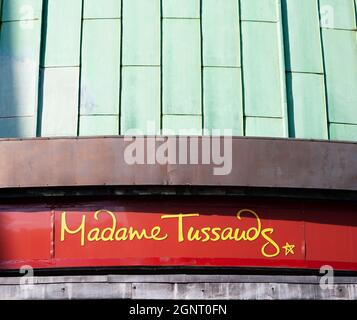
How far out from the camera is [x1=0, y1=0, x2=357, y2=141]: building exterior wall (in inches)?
532

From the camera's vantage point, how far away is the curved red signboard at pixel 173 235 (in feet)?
41.2

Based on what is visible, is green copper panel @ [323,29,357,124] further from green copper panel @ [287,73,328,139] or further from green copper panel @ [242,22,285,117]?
green copper panel @ [242,22,285,117]

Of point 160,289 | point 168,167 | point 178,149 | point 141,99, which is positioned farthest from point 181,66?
point 160,289

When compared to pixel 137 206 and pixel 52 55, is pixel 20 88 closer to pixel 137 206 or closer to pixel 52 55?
pixel 52 55

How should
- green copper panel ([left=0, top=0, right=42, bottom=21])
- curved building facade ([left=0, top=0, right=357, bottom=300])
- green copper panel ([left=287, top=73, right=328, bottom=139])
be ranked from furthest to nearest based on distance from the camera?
1. green copper panel ([left=0, top=0, right=42, bottom=21])
2. green copper panel ([left=287, top=73, right=328, bottom=139])
3. curved building facade ([left=0, top=0, right=357, bottom=300])

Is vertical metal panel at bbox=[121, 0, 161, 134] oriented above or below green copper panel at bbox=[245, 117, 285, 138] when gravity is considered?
above

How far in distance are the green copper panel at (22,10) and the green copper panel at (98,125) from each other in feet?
6.45

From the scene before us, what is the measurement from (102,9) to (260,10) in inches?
101

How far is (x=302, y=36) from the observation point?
557 inches

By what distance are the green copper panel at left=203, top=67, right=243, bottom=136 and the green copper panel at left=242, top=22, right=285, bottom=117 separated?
0.15m

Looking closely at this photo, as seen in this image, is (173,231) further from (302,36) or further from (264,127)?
(302,36)

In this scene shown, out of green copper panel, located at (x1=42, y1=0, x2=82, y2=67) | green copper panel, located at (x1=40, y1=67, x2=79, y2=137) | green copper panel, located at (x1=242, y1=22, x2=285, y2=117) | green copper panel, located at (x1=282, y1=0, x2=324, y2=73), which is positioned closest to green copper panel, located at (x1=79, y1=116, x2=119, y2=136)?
green copper panel, located at (x1=40, y1=67, x2=79, y2=137)

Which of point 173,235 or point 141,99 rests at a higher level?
point 141,99
